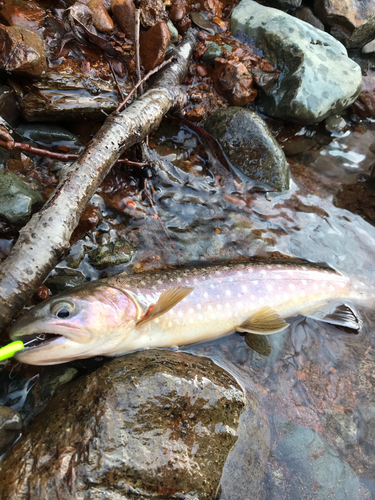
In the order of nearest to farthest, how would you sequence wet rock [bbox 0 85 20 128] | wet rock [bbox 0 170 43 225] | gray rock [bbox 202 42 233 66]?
wet rock [bbox 0 170 43 225] < wet rock [bbox 0 85 20 128] < gray rock [bbox 202 42 233 66]

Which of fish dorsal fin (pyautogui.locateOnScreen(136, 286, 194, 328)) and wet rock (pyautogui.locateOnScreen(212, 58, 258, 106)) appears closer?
fish dorsal fin (pyautogui.locateOnScreen(136, 286, 194, 328))

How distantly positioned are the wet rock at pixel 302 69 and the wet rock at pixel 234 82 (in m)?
0.37

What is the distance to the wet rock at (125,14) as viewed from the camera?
186 inches

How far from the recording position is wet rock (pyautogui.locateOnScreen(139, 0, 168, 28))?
487 centimetres

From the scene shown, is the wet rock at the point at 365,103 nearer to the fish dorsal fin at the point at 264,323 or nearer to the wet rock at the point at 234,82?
the wet rock at the point at 234,82

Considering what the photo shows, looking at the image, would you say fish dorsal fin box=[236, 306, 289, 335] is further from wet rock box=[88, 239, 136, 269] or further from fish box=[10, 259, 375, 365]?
wet rock box=[88, 239, 136, 269]

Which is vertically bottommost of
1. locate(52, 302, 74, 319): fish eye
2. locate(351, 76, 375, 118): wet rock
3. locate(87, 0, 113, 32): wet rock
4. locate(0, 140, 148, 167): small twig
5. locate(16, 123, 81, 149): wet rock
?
locate(52, 302, 74, 319): fish eye

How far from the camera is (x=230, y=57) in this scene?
207 inches

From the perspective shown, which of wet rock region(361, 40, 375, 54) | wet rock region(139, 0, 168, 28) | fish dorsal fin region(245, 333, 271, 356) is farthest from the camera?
wet rock region(361, 40, 375, 54)

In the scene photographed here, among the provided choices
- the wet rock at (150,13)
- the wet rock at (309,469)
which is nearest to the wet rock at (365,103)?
the wet rock at (150,13)

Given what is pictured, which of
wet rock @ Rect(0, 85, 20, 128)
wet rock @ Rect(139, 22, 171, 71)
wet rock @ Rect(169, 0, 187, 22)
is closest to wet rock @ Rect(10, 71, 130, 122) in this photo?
wet rock @ Rect(0, 85, 20, 128)

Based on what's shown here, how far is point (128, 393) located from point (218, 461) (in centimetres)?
86

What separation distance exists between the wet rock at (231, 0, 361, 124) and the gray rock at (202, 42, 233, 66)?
63 cm

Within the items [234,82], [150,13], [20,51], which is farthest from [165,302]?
[150,13]
